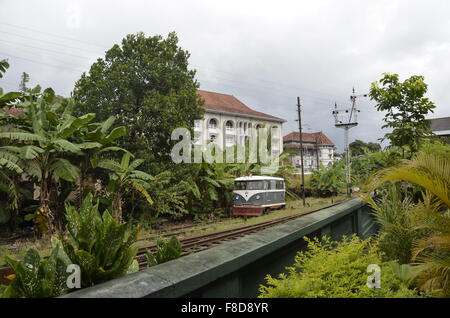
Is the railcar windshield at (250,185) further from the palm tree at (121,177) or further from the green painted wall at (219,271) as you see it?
→ the green painted wall at (219,271)

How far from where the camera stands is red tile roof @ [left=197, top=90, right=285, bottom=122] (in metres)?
51.6

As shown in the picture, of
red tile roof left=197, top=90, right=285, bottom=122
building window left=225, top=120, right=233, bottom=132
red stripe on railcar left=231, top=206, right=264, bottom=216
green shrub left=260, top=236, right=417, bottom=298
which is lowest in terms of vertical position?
red stripe on railcar left=231, top=206, right=264, bottom=216

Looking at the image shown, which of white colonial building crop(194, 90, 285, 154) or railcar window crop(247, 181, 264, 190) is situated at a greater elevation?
white colonial building crop(194, 90, 285, 154)

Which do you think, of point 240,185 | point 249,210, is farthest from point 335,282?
point 240,185

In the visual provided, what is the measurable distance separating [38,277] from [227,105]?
5361 centimetres

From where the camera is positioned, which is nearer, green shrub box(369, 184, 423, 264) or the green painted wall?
the green painted wall

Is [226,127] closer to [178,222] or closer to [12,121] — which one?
[178,222]

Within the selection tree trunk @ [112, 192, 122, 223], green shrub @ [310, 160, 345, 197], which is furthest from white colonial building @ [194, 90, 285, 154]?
tree trunk @ [112, 192, 122, 223]

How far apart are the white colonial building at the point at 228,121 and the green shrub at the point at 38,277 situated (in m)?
45.3

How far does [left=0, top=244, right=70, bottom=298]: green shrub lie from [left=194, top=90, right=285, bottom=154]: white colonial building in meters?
45.3

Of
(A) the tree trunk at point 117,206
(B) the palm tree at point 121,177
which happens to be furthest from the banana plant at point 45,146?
(A) the tree trunk at point 117,206

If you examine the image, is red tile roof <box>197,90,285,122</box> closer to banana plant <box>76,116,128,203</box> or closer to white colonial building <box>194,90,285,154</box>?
white colonial building <box>194,90,285,154</box>
